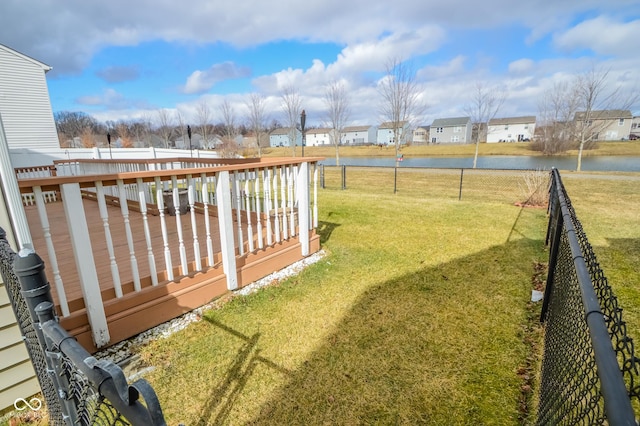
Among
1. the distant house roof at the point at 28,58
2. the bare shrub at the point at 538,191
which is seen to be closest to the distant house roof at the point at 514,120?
the bare shrub at the point at 538,191

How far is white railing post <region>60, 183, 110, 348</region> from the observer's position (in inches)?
88.5

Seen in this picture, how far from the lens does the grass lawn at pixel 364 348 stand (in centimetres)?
207

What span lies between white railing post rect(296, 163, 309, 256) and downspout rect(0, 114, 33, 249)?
2.94 metres

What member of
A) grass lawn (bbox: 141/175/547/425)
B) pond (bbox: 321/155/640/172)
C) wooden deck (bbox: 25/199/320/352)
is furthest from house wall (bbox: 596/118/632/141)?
wooden deck (bbox: 25/199/320/352)

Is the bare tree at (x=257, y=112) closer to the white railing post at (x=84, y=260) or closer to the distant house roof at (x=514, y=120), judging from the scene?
the white railing post at (x=84, y=260)

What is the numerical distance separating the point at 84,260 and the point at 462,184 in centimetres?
1452

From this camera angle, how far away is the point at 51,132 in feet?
46.1

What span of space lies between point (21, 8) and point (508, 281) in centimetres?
1145

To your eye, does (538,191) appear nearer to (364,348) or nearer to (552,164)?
(364,348)

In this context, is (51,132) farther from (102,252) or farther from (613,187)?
(613,187)

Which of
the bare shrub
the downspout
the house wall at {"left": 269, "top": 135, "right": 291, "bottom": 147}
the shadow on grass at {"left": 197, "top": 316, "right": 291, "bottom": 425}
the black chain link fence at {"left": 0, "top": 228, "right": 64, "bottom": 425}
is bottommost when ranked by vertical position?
the shadow on grass at {"left": 197, "top": 316, "right": 291, "bottom": 425}

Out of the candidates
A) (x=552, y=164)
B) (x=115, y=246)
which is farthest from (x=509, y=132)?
(x=115, y=246)

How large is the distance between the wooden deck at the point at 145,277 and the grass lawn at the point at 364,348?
289 millimetres

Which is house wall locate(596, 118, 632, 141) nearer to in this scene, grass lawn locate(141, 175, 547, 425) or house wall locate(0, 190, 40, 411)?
grass lawn locate(141, 175, 547, 425)
